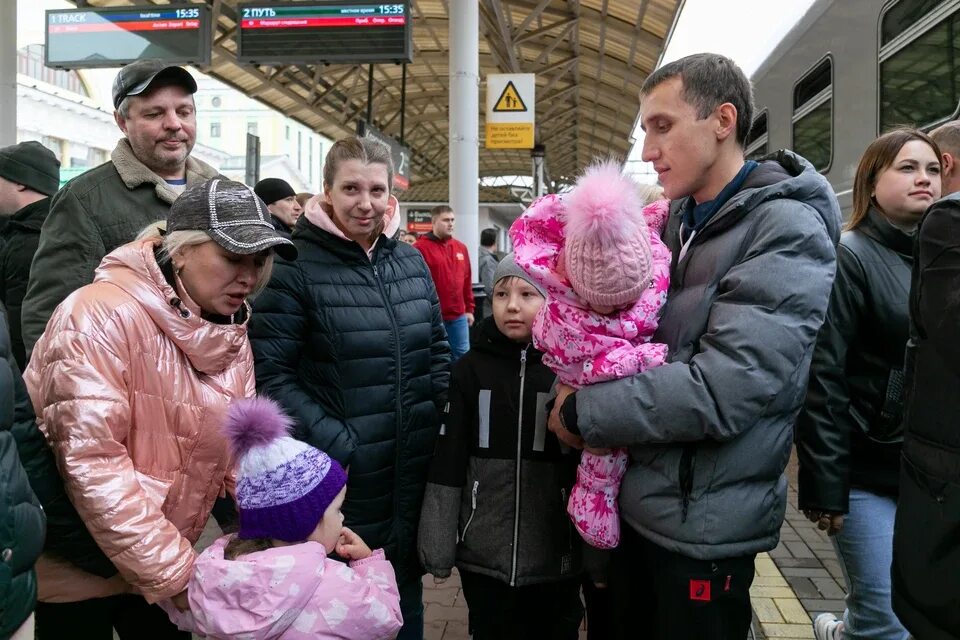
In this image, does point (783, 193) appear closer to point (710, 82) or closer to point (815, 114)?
point (710, 82)

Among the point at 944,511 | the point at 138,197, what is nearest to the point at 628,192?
the point at 944,511

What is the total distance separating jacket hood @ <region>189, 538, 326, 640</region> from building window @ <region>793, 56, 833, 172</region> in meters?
5.11

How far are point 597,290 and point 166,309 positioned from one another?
104 centimetres

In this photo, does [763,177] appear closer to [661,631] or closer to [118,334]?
[661,631]

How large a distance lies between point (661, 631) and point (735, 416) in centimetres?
59

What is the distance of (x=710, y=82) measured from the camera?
70.8 inches

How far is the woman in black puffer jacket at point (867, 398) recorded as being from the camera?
96.0 inches

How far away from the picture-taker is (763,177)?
72.1 inches

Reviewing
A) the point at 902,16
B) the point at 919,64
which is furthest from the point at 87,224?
the point at 902,16

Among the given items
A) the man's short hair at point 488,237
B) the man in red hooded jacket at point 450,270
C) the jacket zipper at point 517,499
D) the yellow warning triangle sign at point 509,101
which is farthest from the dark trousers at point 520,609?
the man's short hair at point 488,237

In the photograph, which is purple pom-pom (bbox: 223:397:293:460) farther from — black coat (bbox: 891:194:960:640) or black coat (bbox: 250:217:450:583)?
black coat (bbox: 891:194:960:640)

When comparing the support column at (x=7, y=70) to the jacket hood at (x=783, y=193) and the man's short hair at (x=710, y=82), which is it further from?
the jacket hood at (x=783, y=193)

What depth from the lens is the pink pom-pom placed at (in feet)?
5.73

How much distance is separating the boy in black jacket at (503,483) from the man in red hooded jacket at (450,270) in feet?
18.1
